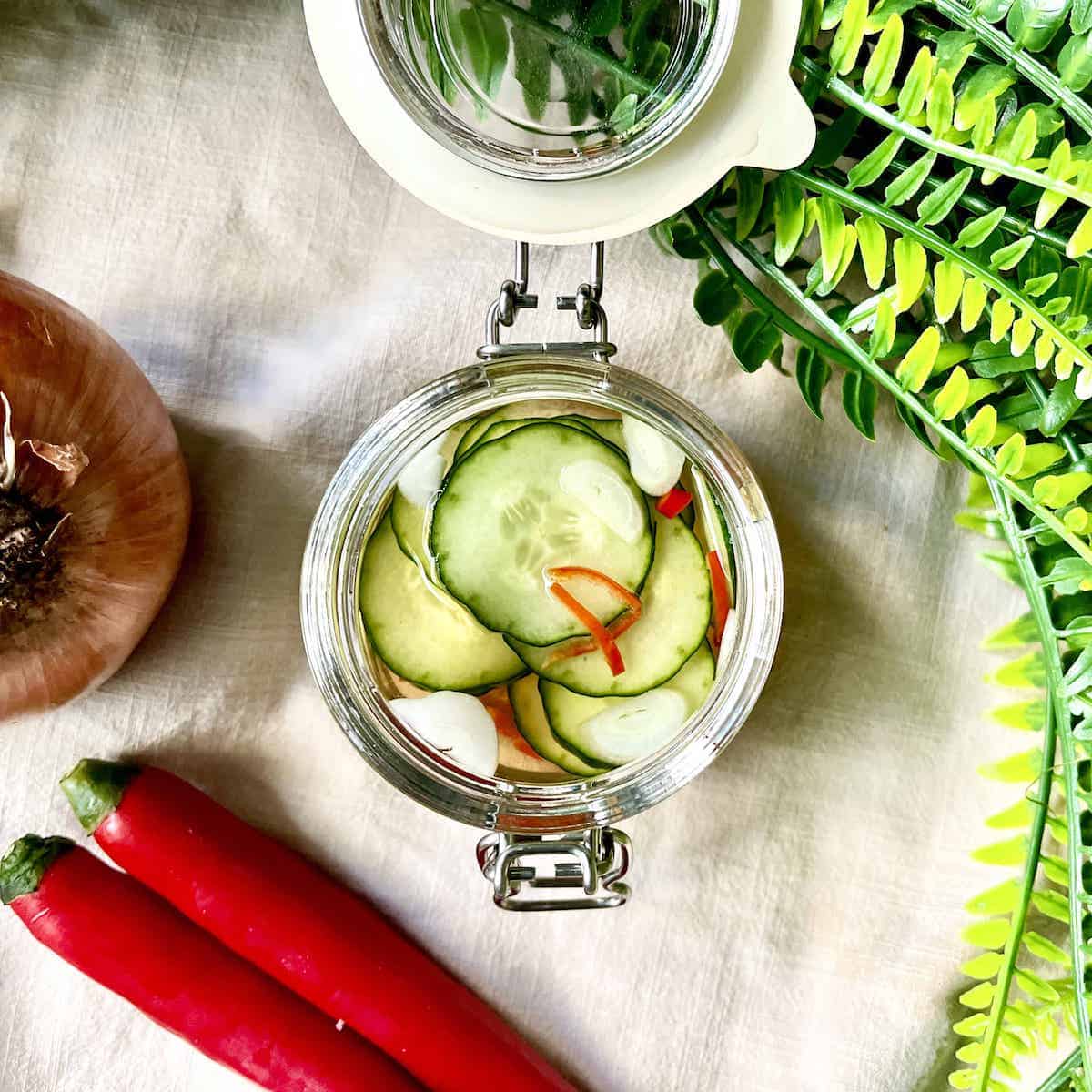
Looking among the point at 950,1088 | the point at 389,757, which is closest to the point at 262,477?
the point at 389,757

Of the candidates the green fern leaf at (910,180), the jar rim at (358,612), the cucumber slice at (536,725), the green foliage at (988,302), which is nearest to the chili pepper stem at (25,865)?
the jar rim at (358,612)

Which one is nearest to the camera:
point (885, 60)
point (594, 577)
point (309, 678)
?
point (885, 60)

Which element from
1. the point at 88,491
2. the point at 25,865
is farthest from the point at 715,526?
the point at 25,865

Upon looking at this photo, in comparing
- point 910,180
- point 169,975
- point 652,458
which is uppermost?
point 910,180

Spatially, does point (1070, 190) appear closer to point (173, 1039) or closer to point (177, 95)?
point (177, 95)

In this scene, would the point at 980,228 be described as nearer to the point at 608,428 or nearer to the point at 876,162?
the point at 876,162

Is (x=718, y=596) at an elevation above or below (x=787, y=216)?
below

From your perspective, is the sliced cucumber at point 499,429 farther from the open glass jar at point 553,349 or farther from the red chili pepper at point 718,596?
the red chili pepper at point 718,596
